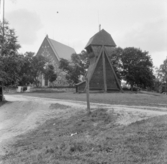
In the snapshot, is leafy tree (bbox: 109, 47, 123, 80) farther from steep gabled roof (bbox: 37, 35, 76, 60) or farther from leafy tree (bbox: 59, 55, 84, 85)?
steep gabled roof (bbox: 37, 35, 76, 60)

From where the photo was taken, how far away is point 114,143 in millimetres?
7918

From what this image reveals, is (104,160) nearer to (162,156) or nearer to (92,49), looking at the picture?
(162,156)

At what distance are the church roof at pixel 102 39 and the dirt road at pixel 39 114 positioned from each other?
89.9 feet

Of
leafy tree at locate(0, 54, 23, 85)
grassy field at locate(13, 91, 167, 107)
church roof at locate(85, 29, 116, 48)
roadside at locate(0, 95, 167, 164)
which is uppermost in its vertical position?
church roof at locate(85, 29, 116, 48)

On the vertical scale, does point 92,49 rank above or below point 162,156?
above

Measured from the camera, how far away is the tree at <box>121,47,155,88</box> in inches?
2070

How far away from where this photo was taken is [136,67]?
5250cm

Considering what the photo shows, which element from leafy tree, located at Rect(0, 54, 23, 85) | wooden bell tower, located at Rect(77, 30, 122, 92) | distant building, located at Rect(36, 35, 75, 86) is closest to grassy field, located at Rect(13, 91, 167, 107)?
leafy tree, located at Rect(0, 54, 23, 85)

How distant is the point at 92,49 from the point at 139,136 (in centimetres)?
3964

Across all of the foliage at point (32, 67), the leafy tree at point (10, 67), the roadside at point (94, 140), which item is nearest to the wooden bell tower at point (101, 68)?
the foliage at point (32, 67)

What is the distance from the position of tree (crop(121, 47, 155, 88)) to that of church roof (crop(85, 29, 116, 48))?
698 cm

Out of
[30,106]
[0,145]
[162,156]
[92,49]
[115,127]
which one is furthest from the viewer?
[92,49]

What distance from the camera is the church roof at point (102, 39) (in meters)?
47.2

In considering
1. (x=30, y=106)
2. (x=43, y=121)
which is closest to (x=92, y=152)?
(x=43, y=121)
